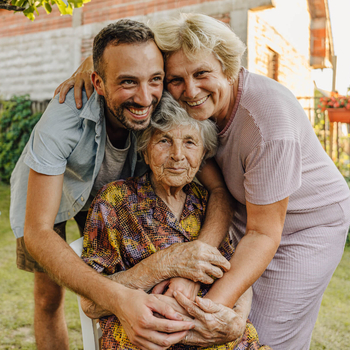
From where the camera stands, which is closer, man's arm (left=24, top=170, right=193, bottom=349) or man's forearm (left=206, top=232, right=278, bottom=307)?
man's arm (left=24, top=170, right=193, bottom=349)

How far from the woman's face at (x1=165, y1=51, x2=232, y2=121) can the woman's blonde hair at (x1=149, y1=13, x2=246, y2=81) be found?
1.2 inches

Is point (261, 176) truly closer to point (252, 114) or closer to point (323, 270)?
point (252, 114)

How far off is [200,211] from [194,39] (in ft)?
3.06

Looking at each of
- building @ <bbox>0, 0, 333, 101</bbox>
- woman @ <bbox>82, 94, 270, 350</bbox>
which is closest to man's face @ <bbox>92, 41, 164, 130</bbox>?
woman @ <bbox>82, 94, 270, 350</bbox>

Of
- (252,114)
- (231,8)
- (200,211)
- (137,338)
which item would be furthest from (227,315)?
(231,8)

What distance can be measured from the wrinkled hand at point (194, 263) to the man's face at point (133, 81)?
657 mm

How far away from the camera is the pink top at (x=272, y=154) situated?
1659 mm

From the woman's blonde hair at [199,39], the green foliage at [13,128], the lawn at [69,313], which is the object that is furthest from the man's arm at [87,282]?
the green foliage at [13,128]

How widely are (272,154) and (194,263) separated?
62cm

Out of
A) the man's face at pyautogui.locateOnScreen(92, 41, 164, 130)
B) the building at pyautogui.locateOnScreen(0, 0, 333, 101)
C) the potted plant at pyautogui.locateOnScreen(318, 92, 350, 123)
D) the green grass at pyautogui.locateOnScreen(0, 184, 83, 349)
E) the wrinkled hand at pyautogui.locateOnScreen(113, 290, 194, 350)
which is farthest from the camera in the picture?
the potted plant at pyautogui.locateOnScreen(318, 92, 350, 123)

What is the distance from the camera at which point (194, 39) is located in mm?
A: 1691

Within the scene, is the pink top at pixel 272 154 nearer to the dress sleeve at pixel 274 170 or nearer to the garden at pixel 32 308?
the dress sleeve at pixel 274 170

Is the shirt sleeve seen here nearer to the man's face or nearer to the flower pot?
the man's face

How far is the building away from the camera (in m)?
5.64
